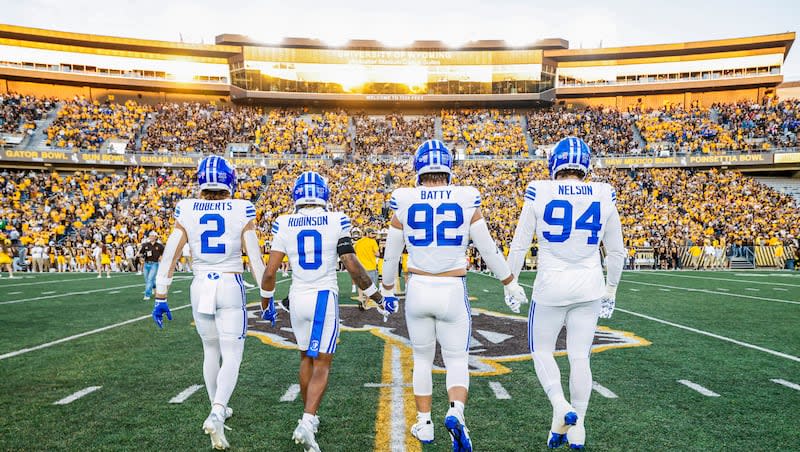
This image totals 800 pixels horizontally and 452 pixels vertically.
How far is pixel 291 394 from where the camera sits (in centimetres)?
486

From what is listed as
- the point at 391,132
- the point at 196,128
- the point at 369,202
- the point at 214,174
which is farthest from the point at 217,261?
the point at 196,128

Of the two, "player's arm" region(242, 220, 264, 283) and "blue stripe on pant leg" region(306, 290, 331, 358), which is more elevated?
"player's arm" region(242, 220, 264, 283)

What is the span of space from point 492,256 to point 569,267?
1.79 ft

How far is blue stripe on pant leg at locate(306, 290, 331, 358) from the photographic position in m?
3.71

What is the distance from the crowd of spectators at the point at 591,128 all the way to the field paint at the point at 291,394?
1341 inches

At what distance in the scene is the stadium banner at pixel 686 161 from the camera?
107 feet

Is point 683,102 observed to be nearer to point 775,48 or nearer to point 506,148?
point 775,48

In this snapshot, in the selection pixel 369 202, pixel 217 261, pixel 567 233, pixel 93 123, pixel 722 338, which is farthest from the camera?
pixel 93 123

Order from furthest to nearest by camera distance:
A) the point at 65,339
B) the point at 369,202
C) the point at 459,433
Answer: the point at 369,202 < the point at 65,339 < the point at 459,433

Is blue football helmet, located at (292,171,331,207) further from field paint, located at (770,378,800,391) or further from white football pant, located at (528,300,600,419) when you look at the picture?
field paint, located at (770,378,800,391)

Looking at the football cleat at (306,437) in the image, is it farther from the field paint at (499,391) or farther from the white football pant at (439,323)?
the field paint at (499,391)

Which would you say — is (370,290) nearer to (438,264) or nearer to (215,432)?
(438,264)

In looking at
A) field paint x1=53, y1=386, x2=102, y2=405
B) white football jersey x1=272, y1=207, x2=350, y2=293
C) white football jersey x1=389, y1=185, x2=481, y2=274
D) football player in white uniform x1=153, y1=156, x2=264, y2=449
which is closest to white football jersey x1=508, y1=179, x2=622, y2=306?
white football jersey x1=389, y1=185, x2=481, y2=274

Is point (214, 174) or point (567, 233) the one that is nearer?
point (567, 233)
